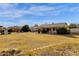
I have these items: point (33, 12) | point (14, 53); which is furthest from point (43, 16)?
point (14, 53)

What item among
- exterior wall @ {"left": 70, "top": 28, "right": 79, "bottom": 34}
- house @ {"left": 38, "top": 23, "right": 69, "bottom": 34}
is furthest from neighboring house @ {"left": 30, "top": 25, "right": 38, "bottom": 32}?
exterior wall @ {"left": 70, "top": 28, "right": 79, "bottom": 34}

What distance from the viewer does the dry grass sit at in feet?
17.1

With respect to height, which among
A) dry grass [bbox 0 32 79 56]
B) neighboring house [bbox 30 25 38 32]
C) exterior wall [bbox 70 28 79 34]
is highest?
neighboring house [bbox 30 25 38 32]

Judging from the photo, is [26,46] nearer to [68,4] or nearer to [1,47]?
[1,47]

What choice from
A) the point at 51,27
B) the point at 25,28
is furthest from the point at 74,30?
the point at 25,28

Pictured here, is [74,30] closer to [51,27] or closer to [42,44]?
[51,27]

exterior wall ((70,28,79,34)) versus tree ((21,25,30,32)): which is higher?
tree ((21,25,30,32))

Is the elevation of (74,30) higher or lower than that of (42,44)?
higher

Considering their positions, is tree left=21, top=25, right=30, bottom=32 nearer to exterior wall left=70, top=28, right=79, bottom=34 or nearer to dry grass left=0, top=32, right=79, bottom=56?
dry grass left=0, top=32, right=79, bottom=56

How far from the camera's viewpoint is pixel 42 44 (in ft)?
17.2

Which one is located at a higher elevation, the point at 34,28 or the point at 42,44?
the point at 34,28

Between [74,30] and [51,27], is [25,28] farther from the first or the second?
[74,30]

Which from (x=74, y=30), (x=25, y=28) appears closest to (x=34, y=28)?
(x=25, y=28)

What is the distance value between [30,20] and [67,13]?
352mm
